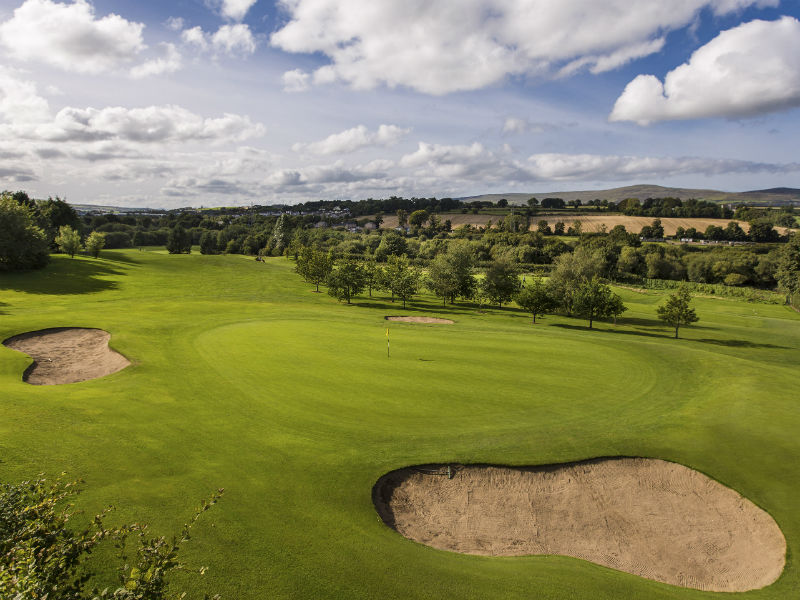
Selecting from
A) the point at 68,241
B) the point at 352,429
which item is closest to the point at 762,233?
the point at 352,429

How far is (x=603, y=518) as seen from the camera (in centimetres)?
1805

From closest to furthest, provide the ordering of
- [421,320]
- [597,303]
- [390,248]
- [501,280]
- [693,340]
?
[693,340]
[597,303]
[421,320]
[501,280]
[390,248]

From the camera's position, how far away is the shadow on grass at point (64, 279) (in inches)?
2562

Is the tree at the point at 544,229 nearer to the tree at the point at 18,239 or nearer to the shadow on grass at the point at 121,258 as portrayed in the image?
the shadow on grass at the point at 121,258

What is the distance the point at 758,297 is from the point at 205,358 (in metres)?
112

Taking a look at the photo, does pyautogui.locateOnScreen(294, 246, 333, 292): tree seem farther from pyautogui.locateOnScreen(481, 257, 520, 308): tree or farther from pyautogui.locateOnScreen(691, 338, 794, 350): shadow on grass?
pyautogui.locateOnScreen(691, 338, 794, 350): shadow on grass

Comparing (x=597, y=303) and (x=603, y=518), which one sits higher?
(x=597, y=303)

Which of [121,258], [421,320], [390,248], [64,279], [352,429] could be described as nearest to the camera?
[352,429]

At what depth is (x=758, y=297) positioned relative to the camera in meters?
90.5

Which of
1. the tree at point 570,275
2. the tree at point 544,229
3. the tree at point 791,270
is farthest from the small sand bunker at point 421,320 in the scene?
the tree at point 544,229

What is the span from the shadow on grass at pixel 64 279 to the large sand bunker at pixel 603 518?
71.9 meters

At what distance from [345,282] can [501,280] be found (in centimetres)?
2788

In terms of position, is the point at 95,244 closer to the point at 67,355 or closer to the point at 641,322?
the point at 67,355

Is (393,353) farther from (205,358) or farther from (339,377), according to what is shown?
(205,358)
